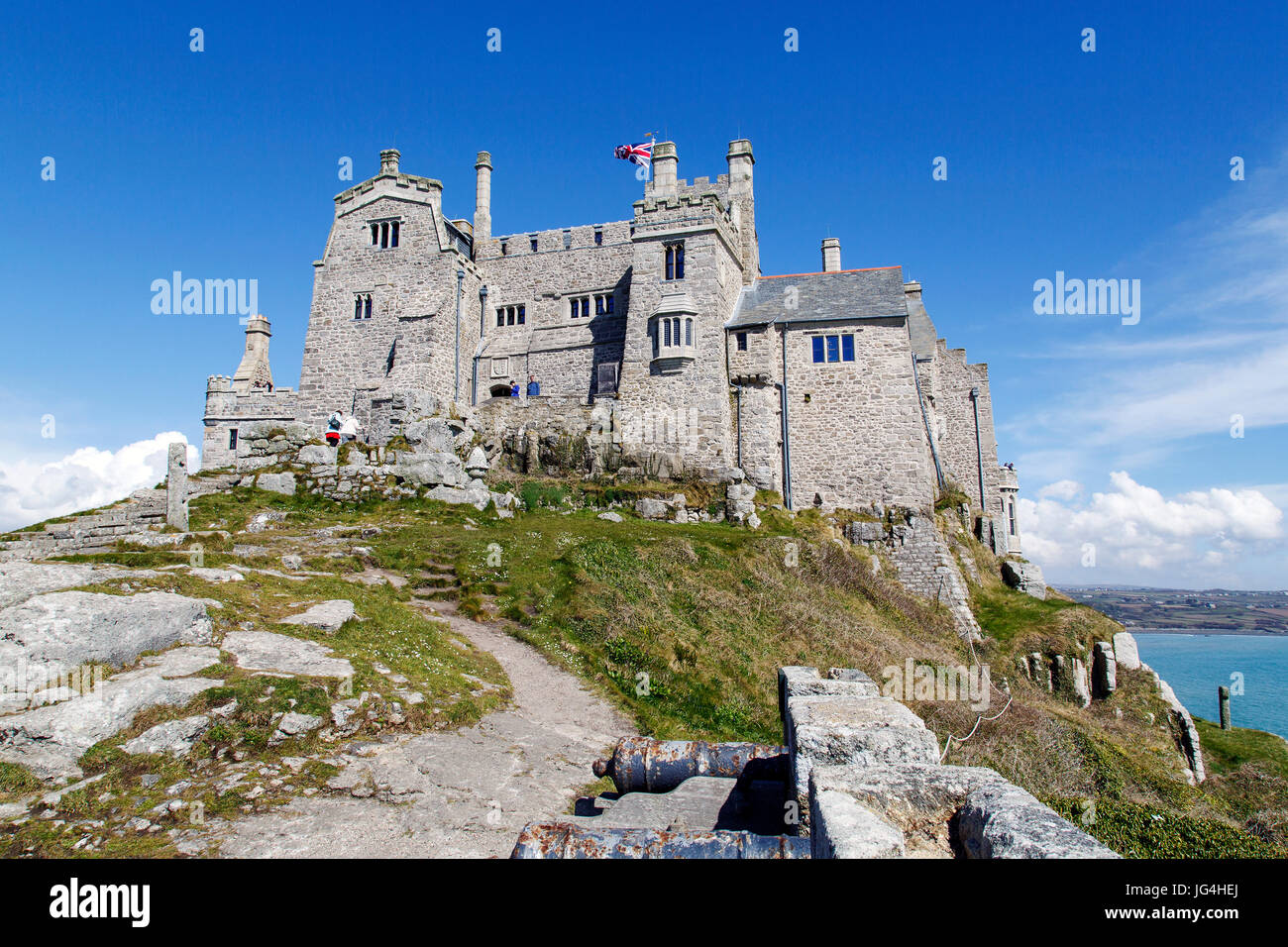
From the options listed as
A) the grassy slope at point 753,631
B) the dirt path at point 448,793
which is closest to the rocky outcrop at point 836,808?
the dirt path at point 448,793

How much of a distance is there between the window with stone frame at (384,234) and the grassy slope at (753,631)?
61.3ft

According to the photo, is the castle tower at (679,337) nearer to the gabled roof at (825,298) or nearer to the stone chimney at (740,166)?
the gabled roof at (825,298)

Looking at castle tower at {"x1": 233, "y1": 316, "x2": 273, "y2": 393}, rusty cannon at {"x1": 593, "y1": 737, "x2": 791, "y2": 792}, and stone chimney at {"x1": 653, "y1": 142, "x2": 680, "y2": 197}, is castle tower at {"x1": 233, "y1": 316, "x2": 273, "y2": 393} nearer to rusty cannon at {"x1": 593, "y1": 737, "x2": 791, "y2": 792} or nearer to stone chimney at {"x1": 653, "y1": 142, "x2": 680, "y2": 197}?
stone chimney at {"x1": 653, "y1": 142, "x2": 680, "y2": 197}

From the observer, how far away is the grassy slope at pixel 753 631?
13.8 m

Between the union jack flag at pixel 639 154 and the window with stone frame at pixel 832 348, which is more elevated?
the union jack flag at pixel 639 154

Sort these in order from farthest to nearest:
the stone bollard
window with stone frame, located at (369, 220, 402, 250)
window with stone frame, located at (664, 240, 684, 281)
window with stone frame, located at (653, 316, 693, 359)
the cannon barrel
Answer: window with stone frame, located at (369, 220, 402, 250), window with stone frame, located at (664, 240, 684, 281), window with stone frame, located at (653, 316, 693, 359), the stone bollard, the cannon barrel

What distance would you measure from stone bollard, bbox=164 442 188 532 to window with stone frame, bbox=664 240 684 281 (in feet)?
74.8

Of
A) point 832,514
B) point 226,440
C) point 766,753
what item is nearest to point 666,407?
point 832,514

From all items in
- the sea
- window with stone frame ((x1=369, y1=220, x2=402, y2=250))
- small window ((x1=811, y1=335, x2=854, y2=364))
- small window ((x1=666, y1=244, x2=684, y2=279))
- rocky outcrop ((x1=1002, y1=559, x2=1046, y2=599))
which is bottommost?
the sea

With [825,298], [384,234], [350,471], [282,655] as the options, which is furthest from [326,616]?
[384,234]

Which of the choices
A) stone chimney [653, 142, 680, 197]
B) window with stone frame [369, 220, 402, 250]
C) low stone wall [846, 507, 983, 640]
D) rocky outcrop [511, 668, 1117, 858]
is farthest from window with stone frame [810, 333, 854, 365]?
rocky outcrop [511, 668, 1117, 858]

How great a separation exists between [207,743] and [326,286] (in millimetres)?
37555

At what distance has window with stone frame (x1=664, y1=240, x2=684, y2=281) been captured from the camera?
35.6 meters
